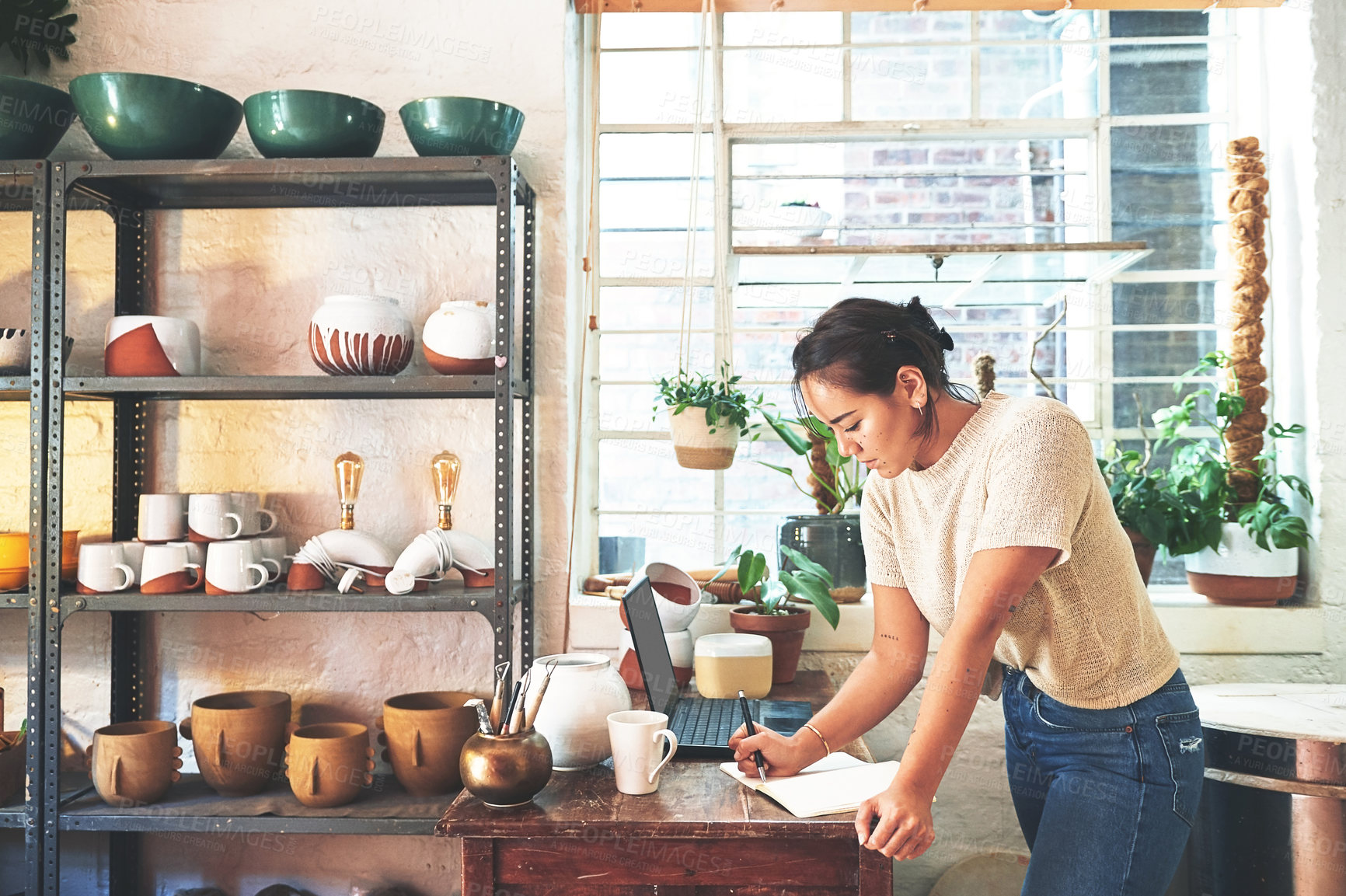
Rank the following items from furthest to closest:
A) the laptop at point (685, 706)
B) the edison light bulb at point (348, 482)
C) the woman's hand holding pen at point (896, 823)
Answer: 1. the edison light bulb at point (348, 482)
2. the laptop at point (685, 706)
3. the woman's hand holding pen at point (896, 823)

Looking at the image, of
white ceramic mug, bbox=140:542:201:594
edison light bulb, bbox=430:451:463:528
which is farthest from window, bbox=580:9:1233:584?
white ceramic mug, bbox=140:542:201:594

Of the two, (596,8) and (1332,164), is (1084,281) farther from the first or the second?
(596,8)

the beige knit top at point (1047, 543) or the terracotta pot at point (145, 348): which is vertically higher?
the terracotta pot at point (145, 348)

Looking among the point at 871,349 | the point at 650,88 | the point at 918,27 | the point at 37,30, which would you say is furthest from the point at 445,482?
the point at 918,27

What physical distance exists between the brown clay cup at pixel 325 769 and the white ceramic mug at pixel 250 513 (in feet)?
1.66

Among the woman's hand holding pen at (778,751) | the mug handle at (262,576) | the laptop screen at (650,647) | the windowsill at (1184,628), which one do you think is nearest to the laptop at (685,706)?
the laptop screen at (650,647)

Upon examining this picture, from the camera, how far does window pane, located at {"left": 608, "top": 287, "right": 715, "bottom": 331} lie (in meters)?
2.59

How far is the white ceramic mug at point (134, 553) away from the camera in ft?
6.64

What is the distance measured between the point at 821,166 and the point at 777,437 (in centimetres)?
76

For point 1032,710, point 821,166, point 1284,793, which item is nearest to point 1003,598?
point 1032,710

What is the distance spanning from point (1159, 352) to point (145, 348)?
8.17 ft

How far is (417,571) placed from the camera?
2.00m

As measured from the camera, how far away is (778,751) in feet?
4.83

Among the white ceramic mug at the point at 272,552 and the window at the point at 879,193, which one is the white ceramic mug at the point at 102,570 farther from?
the window at the point at 879,193
